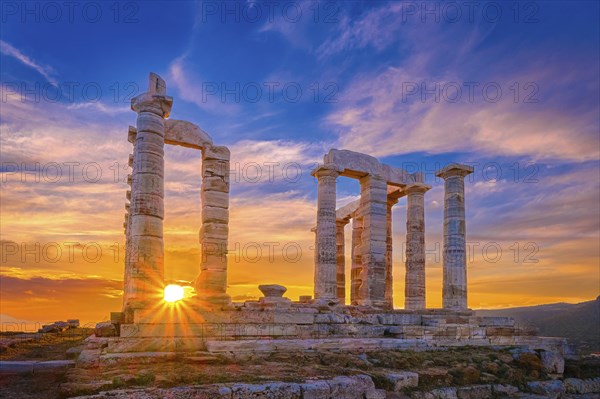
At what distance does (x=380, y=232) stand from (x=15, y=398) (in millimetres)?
19063

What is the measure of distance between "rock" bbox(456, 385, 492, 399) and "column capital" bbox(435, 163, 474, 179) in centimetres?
1589

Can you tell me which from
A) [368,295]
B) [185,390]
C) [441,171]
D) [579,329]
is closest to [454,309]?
[368,295]

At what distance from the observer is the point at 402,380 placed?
35.8ft

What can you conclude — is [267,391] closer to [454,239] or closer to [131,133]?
[131,133]

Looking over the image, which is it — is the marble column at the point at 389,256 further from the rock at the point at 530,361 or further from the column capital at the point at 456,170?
the rock at the point at 530,361

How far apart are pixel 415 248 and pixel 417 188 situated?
147 inches

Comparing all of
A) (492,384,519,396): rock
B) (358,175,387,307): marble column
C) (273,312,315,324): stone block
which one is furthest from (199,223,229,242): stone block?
(492,384,519,396): rock

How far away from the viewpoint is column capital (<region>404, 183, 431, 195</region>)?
91.7 feet

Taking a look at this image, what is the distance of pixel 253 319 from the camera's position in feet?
51.5

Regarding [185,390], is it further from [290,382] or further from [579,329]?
[579,329]

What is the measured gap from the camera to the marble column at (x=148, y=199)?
55.4 feet

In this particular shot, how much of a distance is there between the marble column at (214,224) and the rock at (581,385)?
39.6 ft

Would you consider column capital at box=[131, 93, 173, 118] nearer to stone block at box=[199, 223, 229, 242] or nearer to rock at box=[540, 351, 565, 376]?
stone block at box=[199, 223, 229, 242]

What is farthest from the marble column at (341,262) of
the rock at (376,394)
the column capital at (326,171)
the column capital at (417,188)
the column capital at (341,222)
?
the rock at (376,394)
